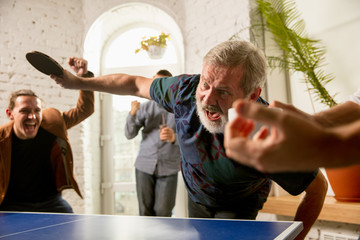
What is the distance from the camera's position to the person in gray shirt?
10.4ft

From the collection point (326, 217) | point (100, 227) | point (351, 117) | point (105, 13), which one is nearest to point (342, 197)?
point (326, 217)

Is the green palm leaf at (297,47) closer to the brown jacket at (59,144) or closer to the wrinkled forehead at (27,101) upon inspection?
the brown jacket at (59,144)

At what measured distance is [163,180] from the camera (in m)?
3.22

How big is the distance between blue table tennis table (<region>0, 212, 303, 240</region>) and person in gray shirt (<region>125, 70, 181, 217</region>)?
1618mm

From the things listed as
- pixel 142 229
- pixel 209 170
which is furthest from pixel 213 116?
pixel 142 229

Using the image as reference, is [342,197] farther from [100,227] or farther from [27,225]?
[27,225]

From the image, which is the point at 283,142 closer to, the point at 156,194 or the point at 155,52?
the point at 156,194

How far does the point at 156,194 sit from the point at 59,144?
3.60ft

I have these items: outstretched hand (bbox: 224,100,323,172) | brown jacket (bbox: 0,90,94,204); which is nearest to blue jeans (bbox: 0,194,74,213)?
brown jacket (bbox: 0,90,94,204)

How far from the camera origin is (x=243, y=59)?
60.7 inches

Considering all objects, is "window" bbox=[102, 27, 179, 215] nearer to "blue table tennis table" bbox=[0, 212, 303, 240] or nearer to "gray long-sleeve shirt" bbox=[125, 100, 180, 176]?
"gray long-sleeve shirt" bbox=[125, 100, 180, 176]

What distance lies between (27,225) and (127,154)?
3.11 metres

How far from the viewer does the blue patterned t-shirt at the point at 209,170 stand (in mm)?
1438

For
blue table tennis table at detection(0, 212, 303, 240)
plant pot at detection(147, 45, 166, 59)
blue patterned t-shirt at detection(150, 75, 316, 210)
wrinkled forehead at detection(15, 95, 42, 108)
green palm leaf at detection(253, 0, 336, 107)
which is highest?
plant pot at detection(147, 45, 166, 59)
